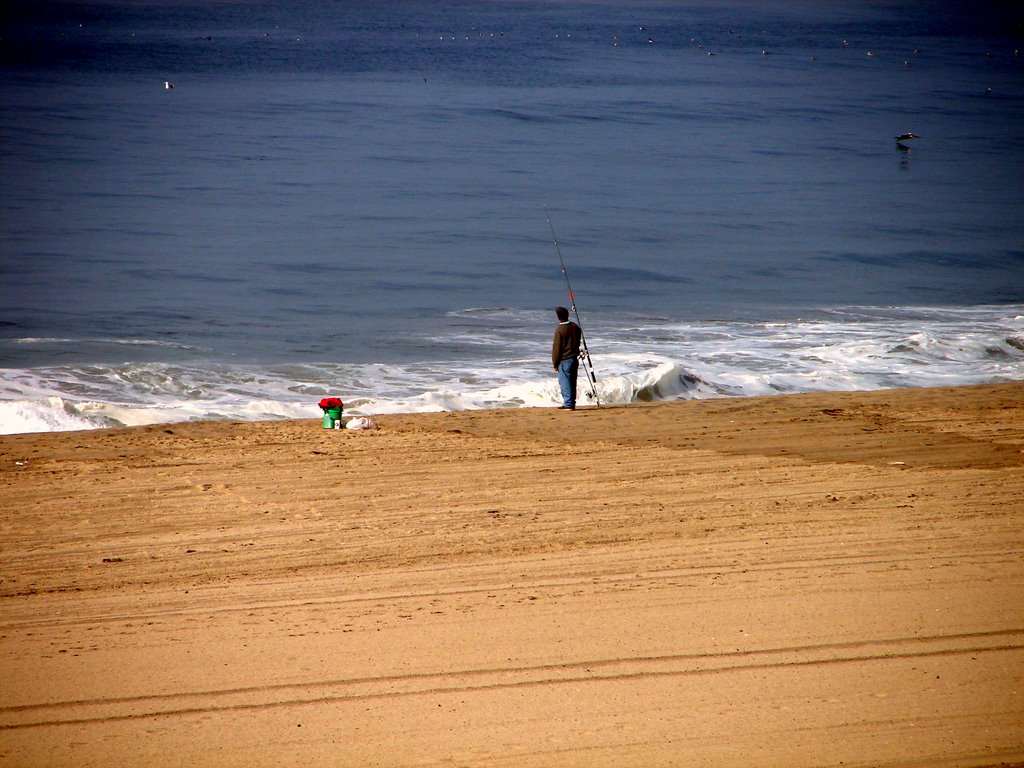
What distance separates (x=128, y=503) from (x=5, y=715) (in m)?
3.48

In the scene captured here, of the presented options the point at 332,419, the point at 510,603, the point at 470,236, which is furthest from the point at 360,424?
the point at 470,236

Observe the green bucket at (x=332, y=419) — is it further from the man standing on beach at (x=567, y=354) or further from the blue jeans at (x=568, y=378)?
the blue jeans at (x=568, y=378)

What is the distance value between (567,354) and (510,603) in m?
6.17

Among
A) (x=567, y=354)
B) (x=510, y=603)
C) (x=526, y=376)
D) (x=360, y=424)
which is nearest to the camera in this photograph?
(x=510, y=603)

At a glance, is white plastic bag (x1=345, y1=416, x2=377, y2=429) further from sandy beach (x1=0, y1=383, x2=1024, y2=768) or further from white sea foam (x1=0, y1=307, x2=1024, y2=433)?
white sea foam (x1=0, y1=307, x2=1024, y2=433)

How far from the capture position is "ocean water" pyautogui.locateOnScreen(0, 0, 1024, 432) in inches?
635

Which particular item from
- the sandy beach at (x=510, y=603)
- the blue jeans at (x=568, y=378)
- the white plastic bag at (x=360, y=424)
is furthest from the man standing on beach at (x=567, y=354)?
the white plastic bag at (x=360, y=424)

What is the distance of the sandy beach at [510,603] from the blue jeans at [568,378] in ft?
6.69

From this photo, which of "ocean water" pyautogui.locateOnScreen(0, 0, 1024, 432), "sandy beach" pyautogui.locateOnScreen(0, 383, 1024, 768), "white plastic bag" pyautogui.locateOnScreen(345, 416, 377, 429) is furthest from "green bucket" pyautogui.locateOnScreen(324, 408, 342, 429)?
"ocean water" pyautogui.locateOnScreen(0, 0, 1024, 432)

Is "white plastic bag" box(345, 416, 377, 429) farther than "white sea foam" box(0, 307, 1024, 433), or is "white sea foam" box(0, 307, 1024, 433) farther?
"white sea foam" box(0, 307, 1024, 433)

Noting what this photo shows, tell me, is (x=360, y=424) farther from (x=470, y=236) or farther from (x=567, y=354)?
(x=470, y=236)

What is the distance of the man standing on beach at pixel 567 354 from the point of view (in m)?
12.3

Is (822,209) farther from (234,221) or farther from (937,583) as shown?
(937,583)

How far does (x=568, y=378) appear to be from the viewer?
12508 millimetres
